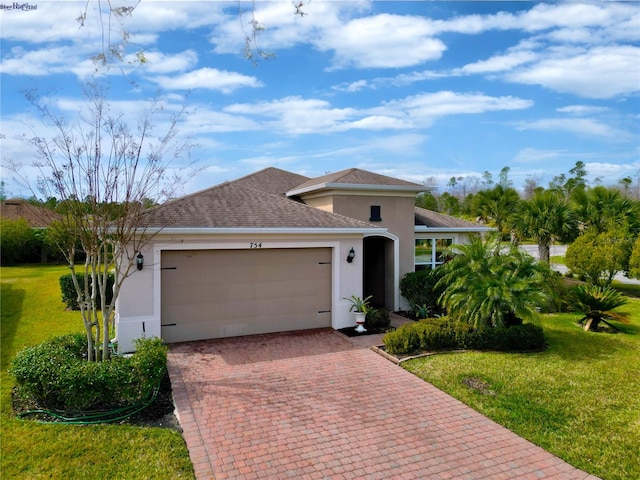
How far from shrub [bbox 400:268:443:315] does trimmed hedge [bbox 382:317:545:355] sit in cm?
375

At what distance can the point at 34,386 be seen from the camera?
727 cm

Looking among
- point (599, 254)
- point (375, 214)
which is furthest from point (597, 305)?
point (375, 214)

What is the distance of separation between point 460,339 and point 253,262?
5927 mm

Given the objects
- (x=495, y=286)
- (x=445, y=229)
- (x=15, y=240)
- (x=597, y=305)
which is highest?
(x=445, y=229)

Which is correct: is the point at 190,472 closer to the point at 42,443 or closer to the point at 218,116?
the point at 42,443

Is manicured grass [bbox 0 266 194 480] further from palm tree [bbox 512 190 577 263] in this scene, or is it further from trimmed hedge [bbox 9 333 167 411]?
palm tree [bbox 512 190 577 263]

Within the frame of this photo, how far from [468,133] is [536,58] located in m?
9.89

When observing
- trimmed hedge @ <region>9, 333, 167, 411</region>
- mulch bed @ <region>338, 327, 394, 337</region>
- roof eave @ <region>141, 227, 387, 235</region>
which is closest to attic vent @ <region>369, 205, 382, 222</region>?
roof eave @ <region>141, 227, 387, 235</region>

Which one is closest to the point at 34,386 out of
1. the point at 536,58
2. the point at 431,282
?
the point at 431,282

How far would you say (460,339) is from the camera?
1105 centimetres

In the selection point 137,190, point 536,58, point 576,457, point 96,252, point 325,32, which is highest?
point 536,58

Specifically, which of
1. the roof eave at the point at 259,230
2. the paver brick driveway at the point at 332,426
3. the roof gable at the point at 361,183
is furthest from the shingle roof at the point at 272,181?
the paver brick driveway at the point at 332,426

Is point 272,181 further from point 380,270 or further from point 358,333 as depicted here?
point 358,333

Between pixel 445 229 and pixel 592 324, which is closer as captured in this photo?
pixel 592 324
